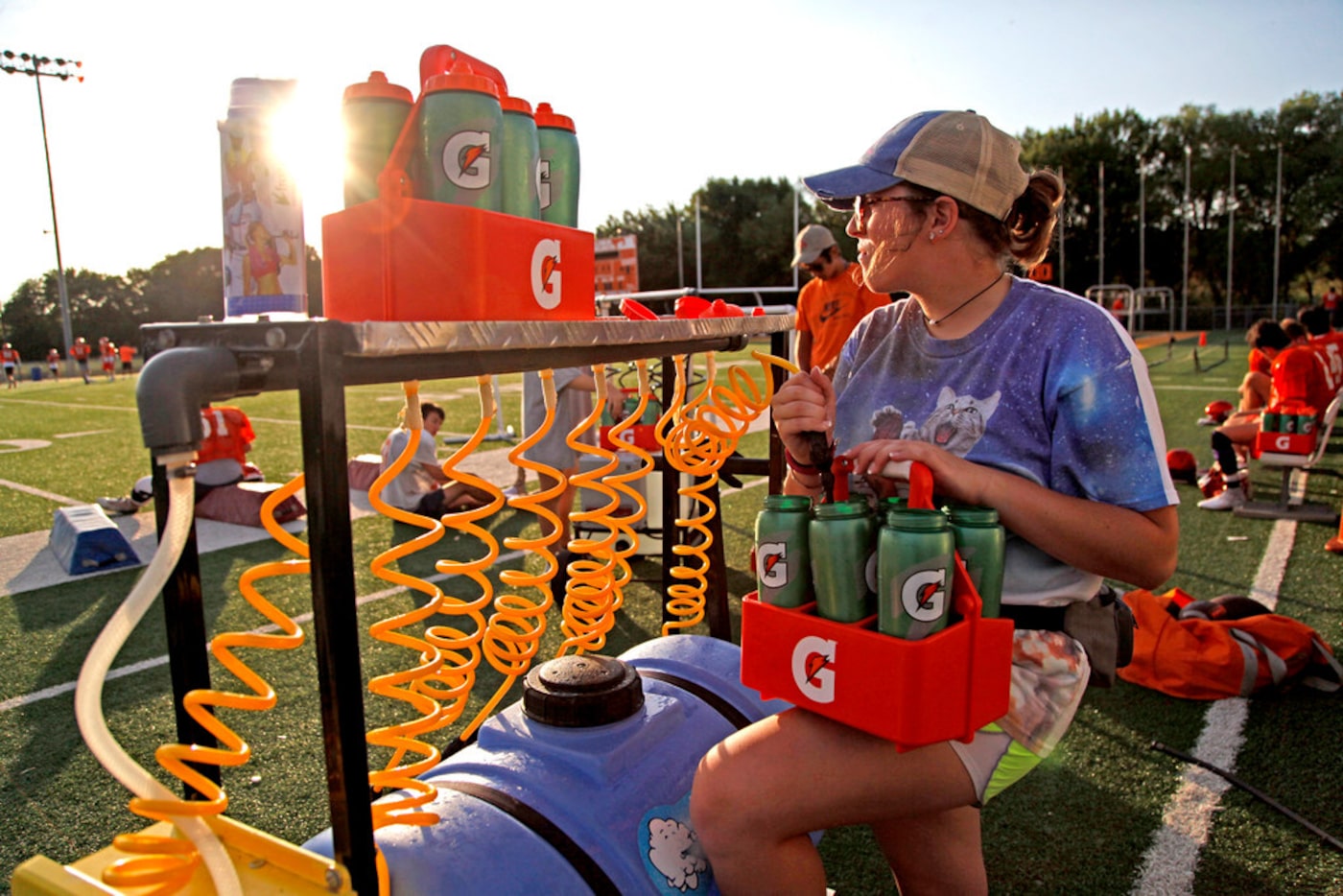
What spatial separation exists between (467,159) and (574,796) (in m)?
1.12

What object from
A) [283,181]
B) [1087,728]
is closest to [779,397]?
[283,181]

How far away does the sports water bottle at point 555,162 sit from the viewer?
168 centimetres

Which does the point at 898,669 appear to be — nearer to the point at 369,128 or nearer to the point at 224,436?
the point at 369,128

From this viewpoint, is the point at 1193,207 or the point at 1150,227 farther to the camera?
the point at 1193,207

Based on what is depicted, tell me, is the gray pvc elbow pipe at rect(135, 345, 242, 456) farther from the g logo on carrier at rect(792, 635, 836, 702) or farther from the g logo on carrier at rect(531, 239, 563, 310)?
the g logo on carrier at rect(792, 635, 836, 702)

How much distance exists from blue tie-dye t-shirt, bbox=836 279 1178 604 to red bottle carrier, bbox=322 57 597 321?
79cm

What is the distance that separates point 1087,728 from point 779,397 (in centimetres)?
254

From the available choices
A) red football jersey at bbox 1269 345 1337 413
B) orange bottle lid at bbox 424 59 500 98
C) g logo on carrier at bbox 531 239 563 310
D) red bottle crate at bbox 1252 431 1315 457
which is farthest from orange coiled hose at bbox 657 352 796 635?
red football jersey at bbox 1269 345 1337 413

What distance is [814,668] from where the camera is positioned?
1323 mm

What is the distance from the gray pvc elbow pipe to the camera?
0.94 meters

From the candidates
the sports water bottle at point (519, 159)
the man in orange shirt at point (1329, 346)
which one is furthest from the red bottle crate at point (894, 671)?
the man in orange shirt at point (1329, 346)

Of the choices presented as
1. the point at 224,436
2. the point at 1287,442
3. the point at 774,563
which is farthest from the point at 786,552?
the point at 224,436

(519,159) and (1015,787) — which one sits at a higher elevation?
(519,159)

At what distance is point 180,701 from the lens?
1233 millimetres
